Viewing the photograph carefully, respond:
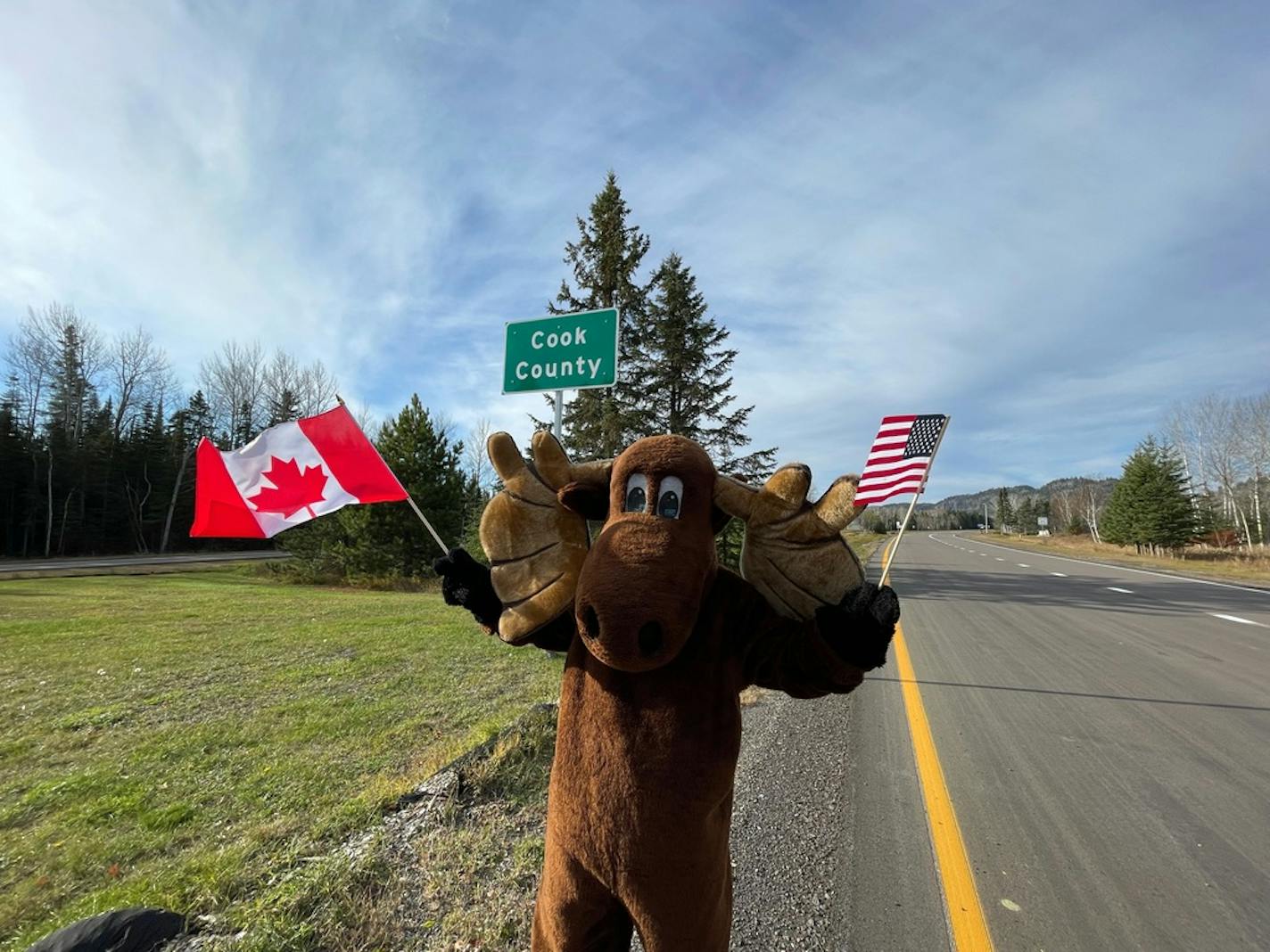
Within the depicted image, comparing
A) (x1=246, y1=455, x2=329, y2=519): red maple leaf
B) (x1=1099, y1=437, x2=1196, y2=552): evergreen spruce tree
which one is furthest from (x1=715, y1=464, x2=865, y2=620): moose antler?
(x1=1099, y1=437, x2=1196, y2=552): evergreen spruce tree

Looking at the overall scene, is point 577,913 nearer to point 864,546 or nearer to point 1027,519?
point 864,546

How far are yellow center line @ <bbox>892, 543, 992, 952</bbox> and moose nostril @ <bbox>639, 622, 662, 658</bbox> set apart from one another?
2041 millimetres

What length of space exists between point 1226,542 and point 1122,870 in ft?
183

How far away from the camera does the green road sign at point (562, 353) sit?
168 inches

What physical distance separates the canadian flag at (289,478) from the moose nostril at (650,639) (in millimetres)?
2409

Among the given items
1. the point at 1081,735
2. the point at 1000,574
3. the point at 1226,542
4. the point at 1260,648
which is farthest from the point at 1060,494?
the point at 1081,735

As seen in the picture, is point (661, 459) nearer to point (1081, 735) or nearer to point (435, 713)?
point (435, 713)

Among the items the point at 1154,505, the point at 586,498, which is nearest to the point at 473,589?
→ the point at 586,498

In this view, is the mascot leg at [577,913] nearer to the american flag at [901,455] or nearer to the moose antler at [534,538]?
the moose antler at [534,538]

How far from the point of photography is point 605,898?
1.45 m

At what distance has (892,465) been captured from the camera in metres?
2.42

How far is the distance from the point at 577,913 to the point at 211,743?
413 cm

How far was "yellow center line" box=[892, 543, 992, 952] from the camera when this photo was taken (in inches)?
88.8

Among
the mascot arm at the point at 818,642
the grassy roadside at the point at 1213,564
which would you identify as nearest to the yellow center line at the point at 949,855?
the mascot arm at the point at 818,642
